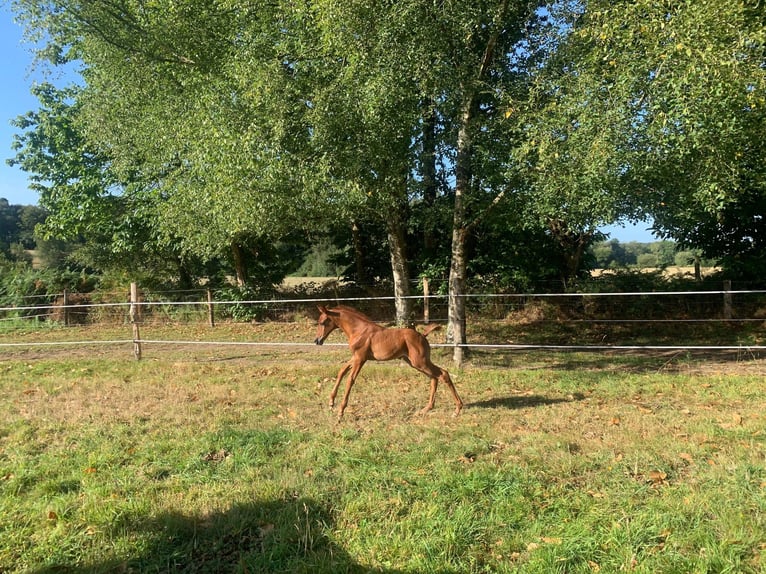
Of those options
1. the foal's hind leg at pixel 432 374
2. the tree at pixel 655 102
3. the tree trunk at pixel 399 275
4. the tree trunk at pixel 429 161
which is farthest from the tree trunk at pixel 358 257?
the foal's hind leg at pixel 432 374

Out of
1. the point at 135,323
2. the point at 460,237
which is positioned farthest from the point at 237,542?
the point at 135,323

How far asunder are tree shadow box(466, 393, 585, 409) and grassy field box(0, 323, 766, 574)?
5 centimetres

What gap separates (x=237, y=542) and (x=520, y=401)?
14.3 ft

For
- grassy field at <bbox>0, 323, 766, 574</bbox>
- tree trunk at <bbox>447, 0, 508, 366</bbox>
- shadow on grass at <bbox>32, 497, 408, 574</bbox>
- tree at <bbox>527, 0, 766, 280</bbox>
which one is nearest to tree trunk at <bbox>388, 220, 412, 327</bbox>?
tree trunk at <bbox>447, 0, 508, 366</bbox>

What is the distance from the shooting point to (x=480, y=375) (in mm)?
8250

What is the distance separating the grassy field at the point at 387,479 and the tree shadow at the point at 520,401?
0.17ft

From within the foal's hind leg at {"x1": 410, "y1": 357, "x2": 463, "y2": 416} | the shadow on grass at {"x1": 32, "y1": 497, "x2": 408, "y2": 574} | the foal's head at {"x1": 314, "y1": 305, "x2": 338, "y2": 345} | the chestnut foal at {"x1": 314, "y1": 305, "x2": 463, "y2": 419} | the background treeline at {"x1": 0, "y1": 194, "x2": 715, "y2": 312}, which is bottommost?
the shadow on grass at {"x1": 32, "y1": 497, "x2": 408, "y2": 574}

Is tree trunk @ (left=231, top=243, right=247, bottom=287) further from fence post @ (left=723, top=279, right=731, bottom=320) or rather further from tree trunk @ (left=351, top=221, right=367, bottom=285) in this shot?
fence post @ (left=723, top=279, right=731, bottom=320)

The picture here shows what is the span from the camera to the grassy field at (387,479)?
117 inches

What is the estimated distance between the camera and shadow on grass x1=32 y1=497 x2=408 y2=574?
2936mm

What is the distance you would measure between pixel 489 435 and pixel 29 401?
6.32m

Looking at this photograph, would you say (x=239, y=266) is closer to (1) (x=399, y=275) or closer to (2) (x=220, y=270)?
(2) (x=220, y=270)

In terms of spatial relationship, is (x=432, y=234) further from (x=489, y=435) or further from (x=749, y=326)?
(x=489, y=435)

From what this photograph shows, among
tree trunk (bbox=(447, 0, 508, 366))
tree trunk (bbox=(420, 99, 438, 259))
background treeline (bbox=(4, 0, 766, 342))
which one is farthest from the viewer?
tree trunk (bbox=(420, 99, 438, 259))
